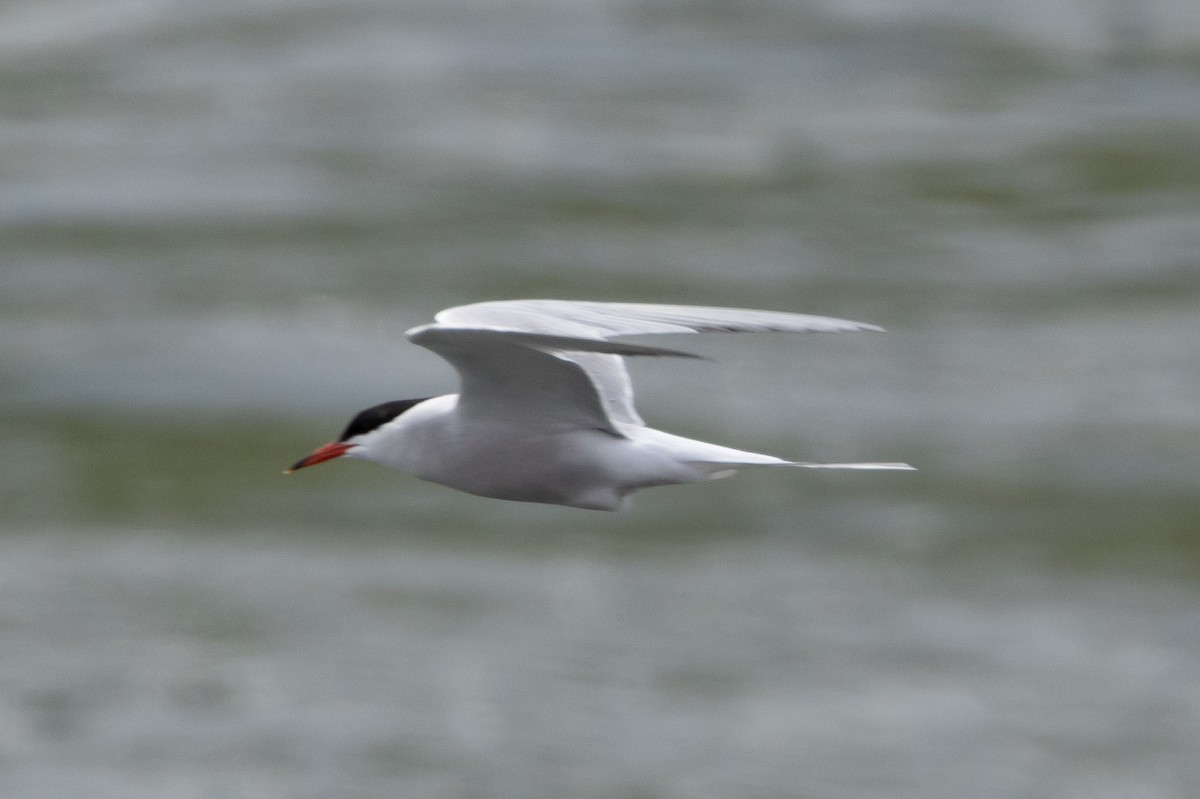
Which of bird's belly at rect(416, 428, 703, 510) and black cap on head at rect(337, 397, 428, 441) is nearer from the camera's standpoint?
bird's belly at rect(416, 428, 703, 510)

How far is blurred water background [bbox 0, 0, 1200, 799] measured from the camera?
17.6 meters

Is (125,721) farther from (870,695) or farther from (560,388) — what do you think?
(560,388)

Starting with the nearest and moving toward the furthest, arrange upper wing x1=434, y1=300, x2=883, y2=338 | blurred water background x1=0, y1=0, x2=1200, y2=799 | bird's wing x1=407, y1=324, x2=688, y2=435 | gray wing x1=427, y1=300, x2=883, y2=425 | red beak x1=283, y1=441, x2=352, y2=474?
gray wing x1=427, y1=300, x2=883, y2=425
upper wing x1=434, y1=300, x2=883, y2=338
bird's wing x1=407, y1=324, x2=688, y2=435
red beak x1=283, y1=441, x2=352, y2=474
blurred water background x1=0, y1=0, x2=1200, y2=799

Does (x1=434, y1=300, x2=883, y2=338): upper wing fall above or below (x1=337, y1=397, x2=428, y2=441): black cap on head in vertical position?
above

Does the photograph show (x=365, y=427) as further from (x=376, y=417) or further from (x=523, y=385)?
(x=523, y=385)

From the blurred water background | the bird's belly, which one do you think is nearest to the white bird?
the bird's belly

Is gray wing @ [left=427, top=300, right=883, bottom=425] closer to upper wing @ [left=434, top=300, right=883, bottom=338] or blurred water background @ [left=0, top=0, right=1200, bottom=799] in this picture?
upper wing @ [left=434, top=300, right=883, bottom=338]

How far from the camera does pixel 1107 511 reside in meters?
20.3

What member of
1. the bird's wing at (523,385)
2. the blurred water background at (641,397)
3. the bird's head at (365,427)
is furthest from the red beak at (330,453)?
the blurred water background at (641,397)

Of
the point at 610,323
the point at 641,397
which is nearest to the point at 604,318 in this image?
the point at 610,323

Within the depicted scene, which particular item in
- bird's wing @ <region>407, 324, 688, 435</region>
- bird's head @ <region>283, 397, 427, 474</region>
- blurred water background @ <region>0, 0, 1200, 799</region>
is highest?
bird's wing @ <region>407, 324, 688, 435</region>

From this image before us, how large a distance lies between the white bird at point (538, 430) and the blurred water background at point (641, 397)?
12.5 m

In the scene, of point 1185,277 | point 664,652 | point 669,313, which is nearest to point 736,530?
point 664,652

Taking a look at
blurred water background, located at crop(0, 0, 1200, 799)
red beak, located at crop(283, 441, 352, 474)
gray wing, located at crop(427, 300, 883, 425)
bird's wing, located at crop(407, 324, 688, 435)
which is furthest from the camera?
blurred water background, located at crop(0, 0, 1200, 799)
